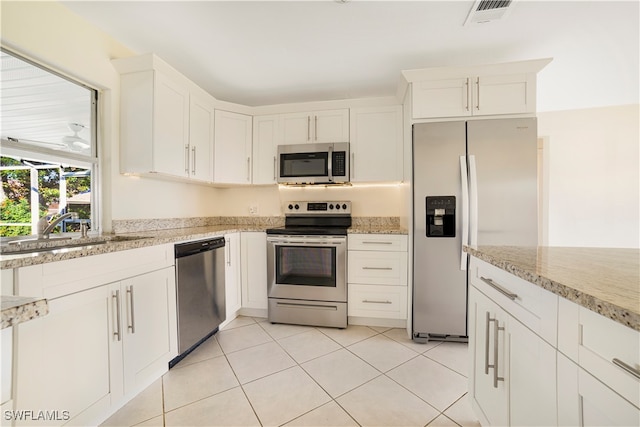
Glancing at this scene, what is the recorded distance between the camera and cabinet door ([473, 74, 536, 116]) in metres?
2.07

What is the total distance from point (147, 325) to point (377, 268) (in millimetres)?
1859

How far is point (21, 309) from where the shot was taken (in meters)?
0.43

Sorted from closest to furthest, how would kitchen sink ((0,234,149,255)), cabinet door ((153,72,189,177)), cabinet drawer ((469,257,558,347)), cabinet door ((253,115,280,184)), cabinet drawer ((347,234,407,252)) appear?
cabinet drawer ((469,257,558,347))
kitchen sink ((0,234,149,255))
cabinet door ((153,72,189,177))
cabinet drawer ((347,234,407,252))
cabinet door ((253,115,280,184))

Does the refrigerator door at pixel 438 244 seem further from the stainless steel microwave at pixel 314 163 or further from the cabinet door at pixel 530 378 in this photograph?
the cabinet door at pixel 530 378

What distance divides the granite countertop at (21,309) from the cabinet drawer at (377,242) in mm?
2180

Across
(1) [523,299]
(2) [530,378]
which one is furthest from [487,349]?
(1) [523,299]

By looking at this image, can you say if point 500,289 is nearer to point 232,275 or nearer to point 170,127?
point 232,275

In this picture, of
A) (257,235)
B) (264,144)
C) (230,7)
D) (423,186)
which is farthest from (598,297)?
(264,144)

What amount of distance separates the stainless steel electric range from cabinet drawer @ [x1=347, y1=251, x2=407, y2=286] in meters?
0.10

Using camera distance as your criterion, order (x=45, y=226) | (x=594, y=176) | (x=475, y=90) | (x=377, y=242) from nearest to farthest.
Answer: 1. (x=45, y=226)
2. (x=475, y=90)
3. (x=377, y=242)
4. (x=594, y=176)

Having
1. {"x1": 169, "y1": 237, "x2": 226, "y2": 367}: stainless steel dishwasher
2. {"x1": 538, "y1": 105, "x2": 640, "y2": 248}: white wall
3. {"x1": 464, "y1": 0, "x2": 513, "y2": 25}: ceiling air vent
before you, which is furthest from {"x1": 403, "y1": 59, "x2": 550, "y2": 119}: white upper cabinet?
{"x1": 169, "y1": 237, "x2": 226, "y2": 367}: stainless steel dishwasher

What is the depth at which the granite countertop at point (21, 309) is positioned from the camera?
0.41 m

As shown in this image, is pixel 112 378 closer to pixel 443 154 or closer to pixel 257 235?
pixel 257 235

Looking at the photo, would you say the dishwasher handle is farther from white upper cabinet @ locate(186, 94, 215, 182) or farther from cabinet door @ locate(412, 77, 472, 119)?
cabinet door @ locate(412, 77, 472, 119)
